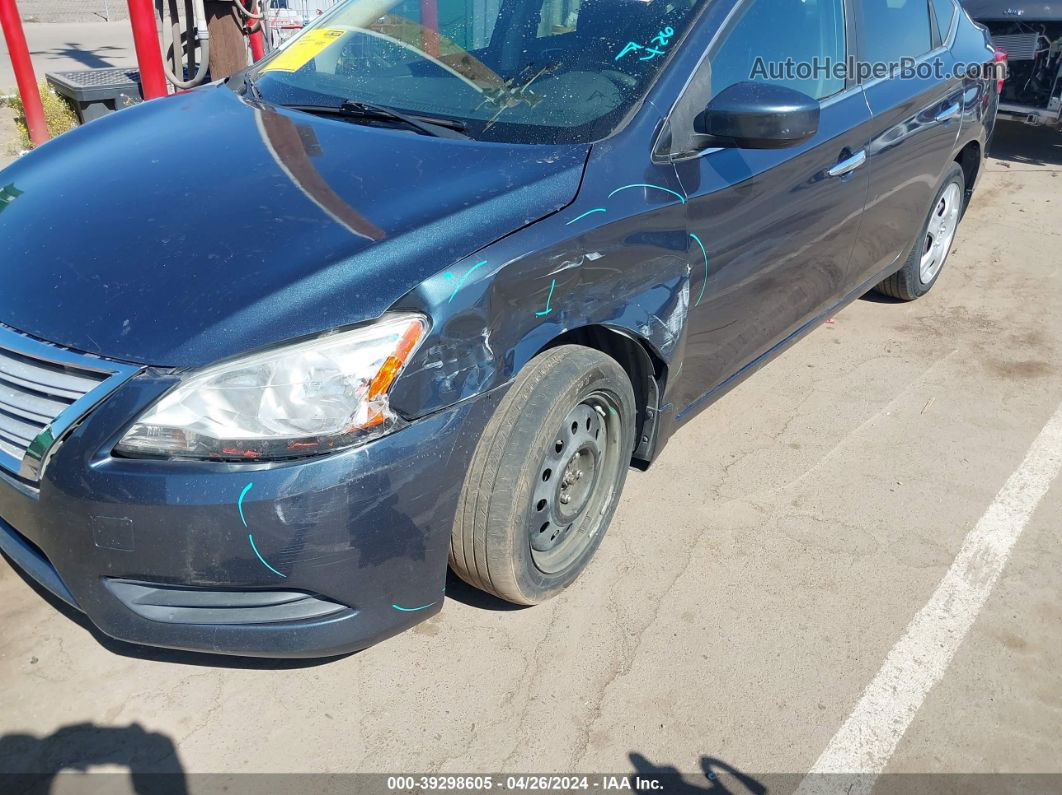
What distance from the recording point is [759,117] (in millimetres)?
2521

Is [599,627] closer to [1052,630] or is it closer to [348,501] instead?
[348,501]

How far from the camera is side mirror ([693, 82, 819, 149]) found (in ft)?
8.28

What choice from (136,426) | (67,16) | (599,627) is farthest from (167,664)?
(67,16)

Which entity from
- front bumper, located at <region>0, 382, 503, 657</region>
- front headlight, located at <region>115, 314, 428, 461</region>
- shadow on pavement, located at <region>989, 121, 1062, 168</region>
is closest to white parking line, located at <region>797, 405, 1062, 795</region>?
front bumper, located at <region>0, 382, 503, 657</region>

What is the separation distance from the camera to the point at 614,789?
7.05 feet

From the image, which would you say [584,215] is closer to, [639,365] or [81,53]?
[639,365]

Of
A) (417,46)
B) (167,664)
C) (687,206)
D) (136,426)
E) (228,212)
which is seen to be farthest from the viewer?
(417,46)

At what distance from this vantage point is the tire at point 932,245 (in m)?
4.54

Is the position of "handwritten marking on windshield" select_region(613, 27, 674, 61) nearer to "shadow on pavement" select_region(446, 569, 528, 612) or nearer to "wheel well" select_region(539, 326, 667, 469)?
"wheel well" select_region(539, 326, 667, 469)

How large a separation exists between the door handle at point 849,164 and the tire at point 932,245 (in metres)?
1.21

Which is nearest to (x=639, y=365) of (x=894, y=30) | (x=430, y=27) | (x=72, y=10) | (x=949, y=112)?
(x=430, y=27)

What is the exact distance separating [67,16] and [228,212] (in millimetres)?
18697

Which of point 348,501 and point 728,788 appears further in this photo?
point 728,788

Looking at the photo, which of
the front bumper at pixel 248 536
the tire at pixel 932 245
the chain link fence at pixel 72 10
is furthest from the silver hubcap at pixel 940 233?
the chain link fence at pixel 72 10
